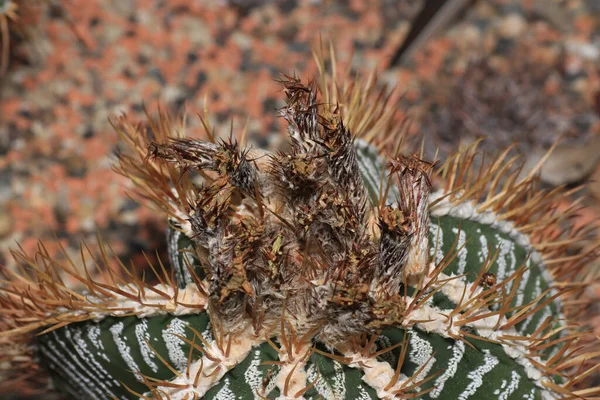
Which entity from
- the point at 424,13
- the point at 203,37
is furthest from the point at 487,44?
the point at 203,37

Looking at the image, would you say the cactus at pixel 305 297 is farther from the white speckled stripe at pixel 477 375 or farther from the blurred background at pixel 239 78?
the blurred background at pixel 239 78

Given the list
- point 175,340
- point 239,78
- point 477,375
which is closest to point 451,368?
point 477,375

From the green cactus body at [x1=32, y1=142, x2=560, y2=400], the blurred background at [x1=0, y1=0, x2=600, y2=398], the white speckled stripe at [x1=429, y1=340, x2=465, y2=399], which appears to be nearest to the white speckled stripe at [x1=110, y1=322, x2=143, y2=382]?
the green cactus body at [x1=32, y1=142, x2=560, y2=400]

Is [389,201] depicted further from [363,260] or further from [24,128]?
[24,128]

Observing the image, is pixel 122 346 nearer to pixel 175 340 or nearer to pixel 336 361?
pixel 175 340

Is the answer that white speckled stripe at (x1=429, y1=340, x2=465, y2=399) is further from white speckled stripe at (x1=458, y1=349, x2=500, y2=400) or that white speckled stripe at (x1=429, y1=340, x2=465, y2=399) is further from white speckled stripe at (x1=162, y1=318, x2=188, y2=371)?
white speckled stripe at (x1=162, y1=318, x2=188, y2=371)
